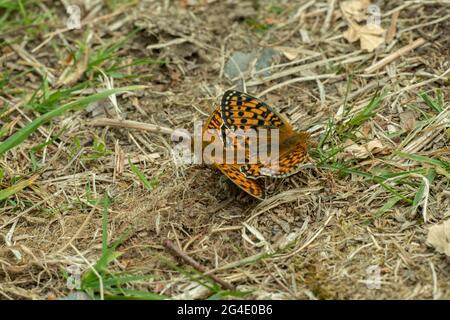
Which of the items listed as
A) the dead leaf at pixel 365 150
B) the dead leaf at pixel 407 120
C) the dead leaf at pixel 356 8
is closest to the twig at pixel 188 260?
the dead leaf at pixel 365 150

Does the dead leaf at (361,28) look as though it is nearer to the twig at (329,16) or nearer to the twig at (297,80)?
the twig at (329,16)

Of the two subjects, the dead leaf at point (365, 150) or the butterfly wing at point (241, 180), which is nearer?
the butterfly wing at point (241, 180)

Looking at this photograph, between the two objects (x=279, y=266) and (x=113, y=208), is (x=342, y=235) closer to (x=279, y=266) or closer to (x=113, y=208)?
(x=279, y=266)

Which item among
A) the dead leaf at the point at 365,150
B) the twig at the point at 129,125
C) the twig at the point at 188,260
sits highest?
the dead leaf at the point at 365,150

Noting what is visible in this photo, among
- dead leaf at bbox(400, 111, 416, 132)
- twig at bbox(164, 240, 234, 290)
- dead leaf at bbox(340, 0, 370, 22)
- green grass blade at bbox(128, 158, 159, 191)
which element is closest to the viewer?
twig at bbox(164, 240, 234, 290)

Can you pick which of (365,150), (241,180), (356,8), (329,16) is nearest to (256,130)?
(241,180)

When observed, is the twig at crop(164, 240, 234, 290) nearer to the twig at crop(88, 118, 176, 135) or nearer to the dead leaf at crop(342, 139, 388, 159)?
the twig at crop(88, 118, 176, 135)

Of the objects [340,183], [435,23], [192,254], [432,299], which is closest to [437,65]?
[435,23]

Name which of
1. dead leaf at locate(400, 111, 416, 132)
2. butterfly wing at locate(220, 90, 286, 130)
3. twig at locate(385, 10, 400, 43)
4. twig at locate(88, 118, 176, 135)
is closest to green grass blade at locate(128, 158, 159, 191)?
twig at locate(88, 118, 176, 135)
